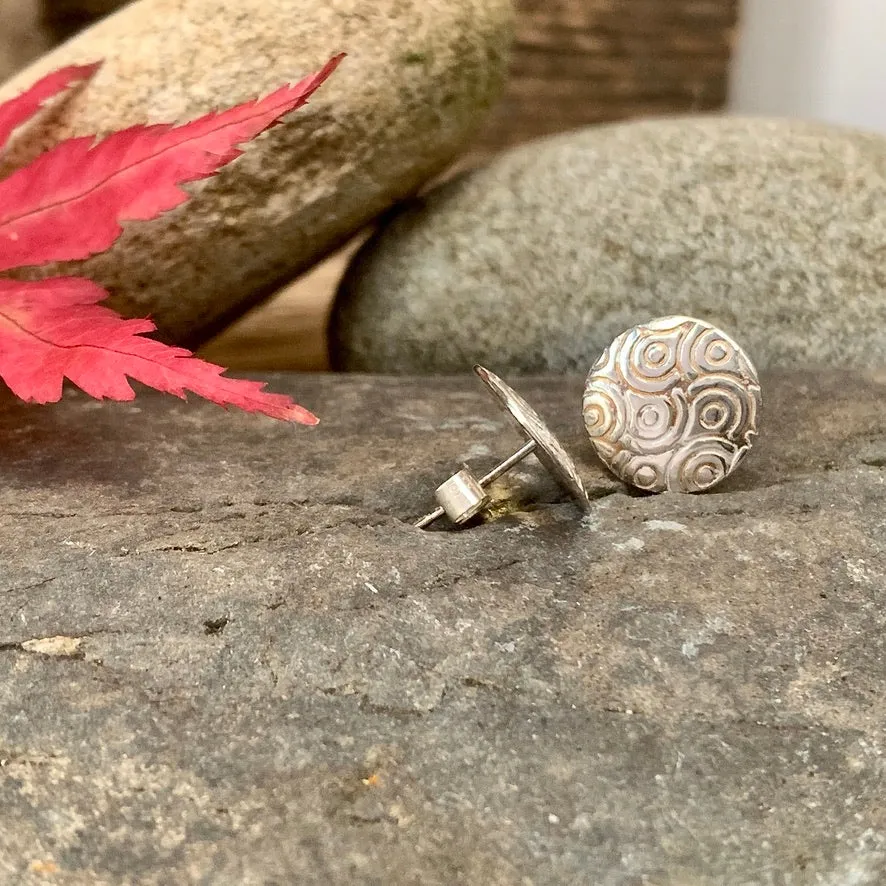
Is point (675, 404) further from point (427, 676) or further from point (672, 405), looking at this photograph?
point (427, 676)

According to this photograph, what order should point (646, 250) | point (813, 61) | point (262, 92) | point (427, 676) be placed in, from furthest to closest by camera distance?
point (813, 61) < point (646, 250) < point (262, 92) < point (427, 676)

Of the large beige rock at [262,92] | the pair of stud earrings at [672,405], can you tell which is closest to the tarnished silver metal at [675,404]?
the pair of stud earrings at [672,405]

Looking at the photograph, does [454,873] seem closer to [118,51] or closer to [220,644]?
[220,644]

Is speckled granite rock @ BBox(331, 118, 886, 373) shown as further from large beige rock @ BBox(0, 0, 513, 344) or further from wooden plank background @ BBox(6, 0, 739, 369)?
wooden plank background @ BBox(6, 0, 739, 369)

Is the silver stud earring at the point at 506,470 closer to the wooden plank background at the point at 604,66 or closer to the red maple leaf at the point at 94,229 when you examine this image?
the red maple leaf at the point at 94,229

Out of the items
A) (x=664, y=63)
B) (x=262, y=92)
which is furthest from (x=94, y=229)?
(x=664, y=63)

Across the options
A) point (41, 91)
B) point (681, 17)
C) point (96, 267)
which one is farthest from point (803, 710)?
point (681, 17)

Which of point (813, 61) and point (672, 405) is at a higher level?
point (813, 61)

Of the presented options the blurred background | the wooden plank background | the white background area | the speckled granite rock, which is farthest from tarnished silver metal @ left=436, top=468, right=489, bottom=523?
the white background area
